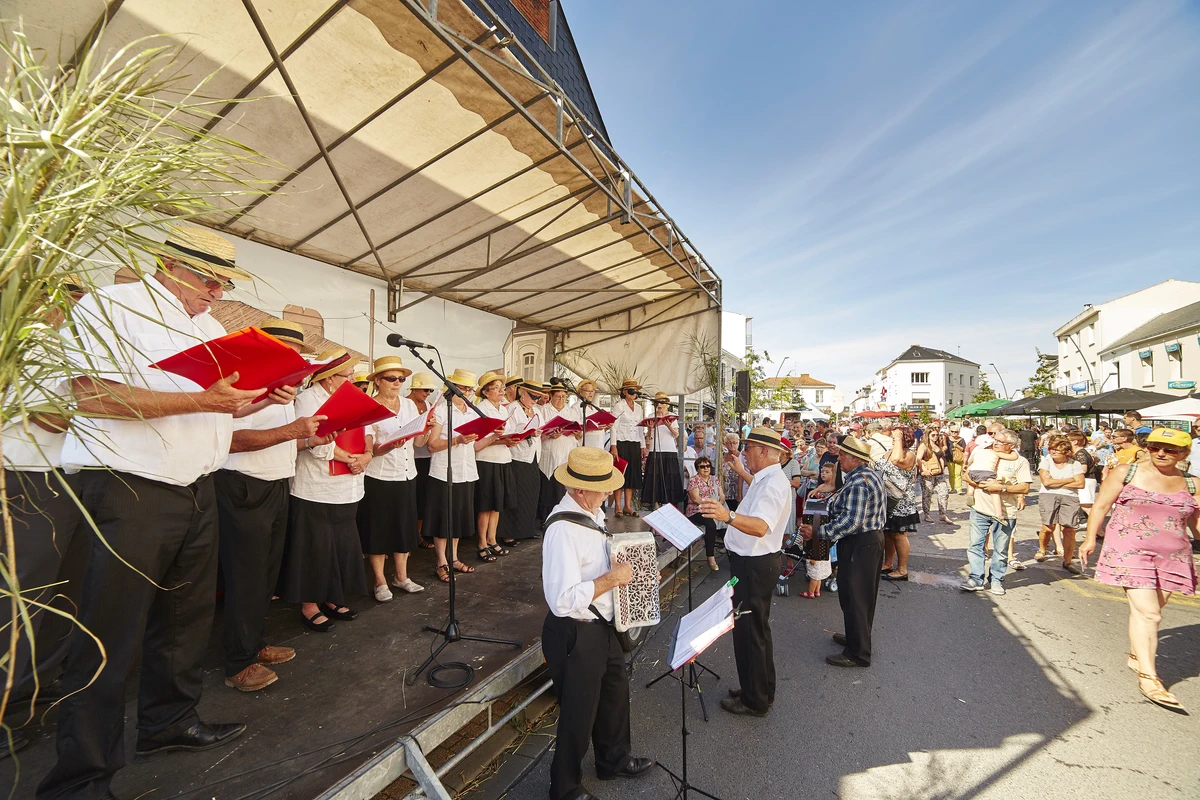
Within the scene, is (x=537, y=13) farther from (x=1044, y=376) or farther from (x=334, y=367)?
(x=1044, y=376)

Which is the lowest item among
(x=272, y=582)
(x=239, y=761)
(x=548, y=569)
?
(x=239, y=761)

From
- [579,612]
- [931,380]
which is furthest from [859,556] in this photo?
[931,380]

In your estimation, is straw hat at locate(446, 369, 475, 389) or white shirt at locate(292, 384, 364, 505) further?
straw hat at locate(446, 369, 475, 389)

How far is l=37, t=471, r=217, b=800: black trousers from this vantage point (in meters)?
1.93

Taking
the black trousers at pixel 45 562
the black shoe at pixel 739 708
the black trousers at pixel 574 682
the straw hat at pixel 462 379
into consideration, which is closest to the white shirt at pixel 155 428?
the black trousers at pixel 45 562

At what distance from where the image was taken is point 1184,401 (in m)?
11.3

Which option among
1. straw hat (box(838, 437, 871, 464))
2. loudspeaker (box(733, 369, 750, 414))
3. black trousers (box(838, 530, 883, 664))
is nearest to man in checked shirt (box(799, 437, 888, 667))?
→ black trousers (box(838, 530, 883, 664))

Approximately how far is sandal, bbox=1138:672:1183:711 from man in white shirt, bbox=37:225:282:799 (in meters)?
5.80

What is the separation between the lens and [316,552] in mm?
3498

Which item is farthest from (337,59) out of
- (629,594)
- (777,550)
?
(777,550)

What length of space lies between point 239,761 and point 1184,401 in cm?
1682

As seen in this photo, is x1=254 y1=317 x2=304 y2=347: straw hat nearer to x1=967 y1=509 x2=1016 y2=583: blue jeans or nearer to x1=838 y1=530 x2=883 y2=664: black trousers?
x1=838 y1=530 x2=883 y2=664: black trousers

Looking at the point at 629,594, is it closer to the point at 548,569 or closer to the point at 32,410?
the point at 548,569

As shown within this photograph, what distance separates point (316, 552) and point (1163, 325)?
119 feet
